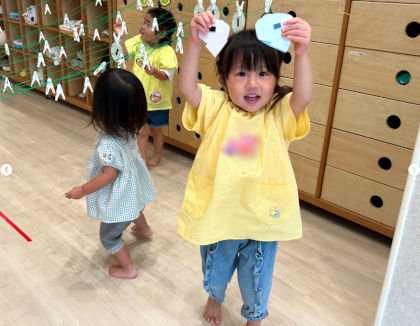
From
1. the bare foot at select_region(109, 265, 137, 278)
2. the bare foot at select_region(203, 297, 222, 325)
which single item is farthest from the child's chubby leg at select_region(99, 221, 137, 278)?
the bare foot at select_region(203, 297, 222, 325)

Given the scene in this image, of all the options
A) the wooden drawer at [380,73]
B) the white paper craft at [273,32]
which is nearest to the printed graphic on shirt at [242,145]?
the white paper craft at [273,32]

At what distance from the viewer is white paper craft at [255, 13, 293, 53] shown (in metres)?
0.78

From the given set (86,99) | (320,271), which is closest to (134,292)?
(320,271)

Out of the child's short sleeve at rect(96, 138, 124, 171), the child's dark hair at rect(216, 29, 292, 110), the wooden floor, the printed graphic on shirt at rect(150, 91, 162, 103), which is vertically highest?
the child's dark hair at rect(216, 29, 292, 110)

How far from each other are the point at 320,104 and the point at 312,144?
176 millimetres

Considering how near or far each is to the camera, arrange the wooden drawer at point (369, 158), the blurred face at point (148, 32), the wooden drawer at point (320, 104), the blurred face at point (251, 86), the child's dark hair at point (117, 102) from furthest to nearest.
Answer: the blurred face at point (148, 32) → the wooden drawer at point (320, 104) → the wooden drawer at point (369, 158) → the child's dark hair at point (117, 102) → the blurred face at point (251, 86)

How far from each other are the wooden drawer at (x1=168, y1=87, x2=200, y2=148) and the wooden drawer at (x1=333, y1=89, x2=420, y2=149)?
86 cm

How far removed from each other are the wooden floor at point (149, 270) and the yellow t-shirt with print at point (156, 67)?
0.40 m

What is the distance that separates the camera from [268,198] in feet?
3.14

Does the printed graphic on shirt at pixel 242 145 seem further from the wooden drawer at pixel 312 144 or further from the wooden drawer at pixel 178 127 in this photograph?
the wooden drawer at pixel 178 127

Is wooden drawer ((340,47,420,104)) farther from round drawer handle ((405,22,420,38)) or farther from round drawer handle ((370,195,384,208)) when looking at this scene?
round drawer handle ((370,195,384,208))

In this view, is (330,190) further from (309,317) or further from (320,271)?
(309,317)

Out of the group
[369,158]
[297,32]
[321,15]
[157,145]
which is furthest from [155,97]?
[297,32]

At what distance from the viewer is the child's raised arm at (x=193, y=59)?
0.81 metres
